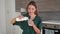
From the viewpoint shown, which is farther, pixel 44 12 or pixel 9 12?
pixel 9 12

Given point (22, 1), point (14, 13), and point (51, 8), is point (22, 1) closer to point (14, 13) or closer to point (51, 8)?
point (14, 13)

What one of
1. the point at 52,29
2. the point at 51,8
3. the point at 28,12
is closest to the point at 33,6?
the point at 28,12

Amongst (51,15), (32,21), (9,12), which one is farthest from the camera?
(9,12)

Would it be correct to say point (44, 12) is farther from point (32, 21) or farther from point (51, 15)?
point (32, 21)

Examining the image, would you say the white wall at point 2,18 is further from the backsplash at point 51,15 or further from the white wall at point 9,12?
the backsplash at point 51,15

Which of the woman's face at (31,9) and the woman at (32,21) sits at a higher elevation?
the woman's face at (31,9)

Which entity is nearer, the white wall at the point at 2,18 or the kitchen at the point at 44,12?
the kitchen at the point at 44,12

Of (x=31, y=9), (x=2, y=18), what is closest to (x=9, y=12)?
(x=2, y=18)

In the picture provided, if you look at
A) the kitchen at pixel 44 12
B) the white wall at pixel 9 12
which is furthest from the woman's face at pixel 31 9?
the white wall at pixel 9 12

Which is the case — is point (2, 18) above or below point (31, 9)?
below

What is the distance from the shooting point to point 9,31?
2.24 meters

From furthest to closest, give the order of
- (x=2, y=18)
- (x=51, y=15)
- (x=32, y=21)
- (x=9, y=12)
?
(x=2, y=18)
(x=9, y=12)
(x=51, y=15)
(x=32, y=21)

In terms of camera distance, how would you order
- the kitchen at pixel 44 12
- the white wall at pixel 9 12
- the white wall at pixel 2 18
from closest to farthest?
the kitchen at pixel 44 12, the white wall at pixel 9 12, the white wall at pixel 2 18

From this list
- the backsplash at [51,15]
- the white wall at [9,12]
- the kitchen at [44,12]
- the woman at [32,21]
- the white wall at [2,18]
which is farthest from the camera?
the white wall at [2,18]
